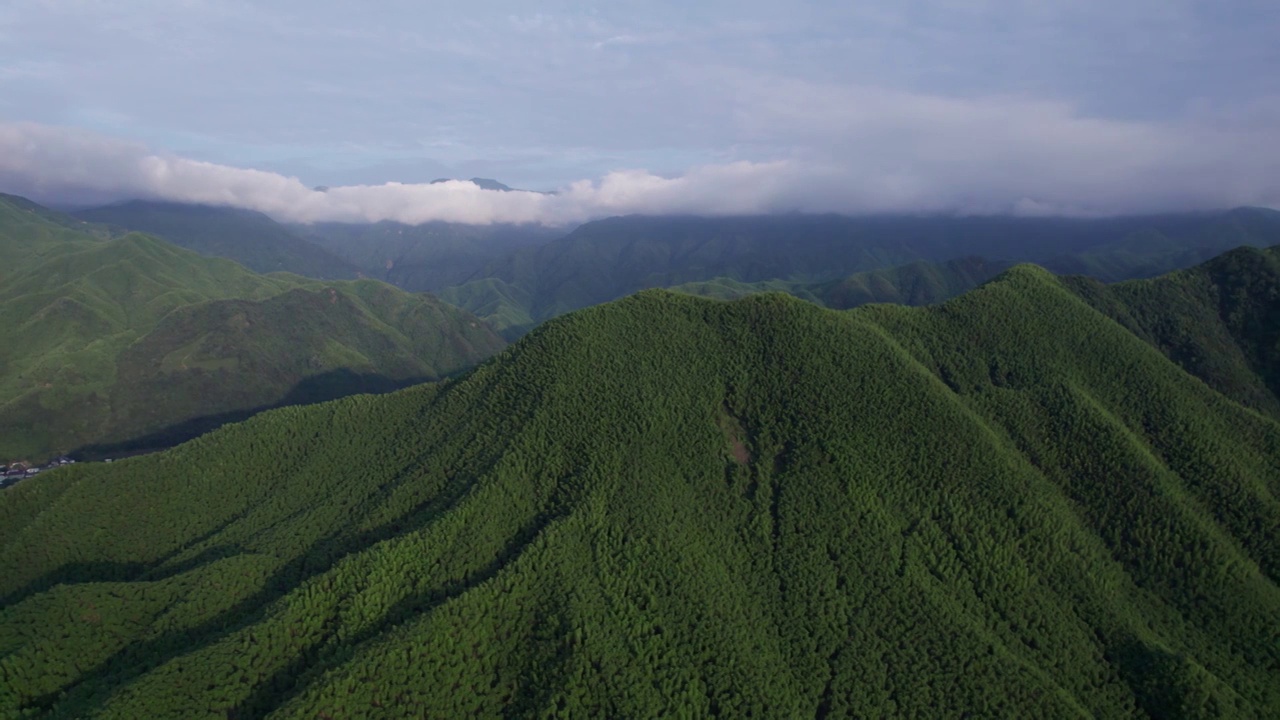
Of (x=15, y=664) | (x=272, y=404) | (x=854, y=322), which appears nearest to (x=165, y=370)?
(x=272, y=404)

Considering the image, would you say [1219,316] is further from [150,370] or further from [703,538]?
[150,370]

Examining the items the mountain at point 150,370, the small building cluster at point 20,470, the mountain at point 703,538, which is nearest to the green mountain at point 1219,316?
the mountain at point 703,538

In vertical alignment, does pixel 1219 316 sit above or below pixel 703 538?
above

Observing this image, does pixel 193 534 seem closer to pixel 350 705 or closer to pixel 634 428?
pixel 350 705

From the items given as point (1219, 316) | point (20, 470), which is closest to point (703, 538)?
point (1219, 316)

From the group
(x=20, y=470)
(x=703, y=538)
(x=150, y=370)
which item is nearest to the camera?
(x=703, y=538)

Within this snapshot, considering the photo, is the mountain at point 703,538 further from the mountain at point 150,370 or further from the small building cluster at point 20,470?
the mountain at point 150,370

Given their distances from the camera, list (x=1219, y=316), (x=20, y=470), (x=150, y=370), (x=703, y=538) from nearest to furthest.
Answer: (x=703, y=538)
(x=1219, y=316)
(x=20, y=470)
(x=150, y=370)
